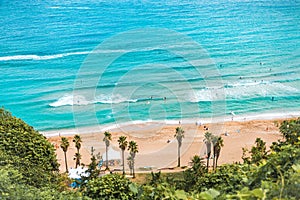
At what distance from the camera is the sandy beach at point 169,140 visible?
27.3m

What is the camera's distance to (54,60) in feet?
153

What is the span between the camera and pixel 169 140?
30469 millimetres

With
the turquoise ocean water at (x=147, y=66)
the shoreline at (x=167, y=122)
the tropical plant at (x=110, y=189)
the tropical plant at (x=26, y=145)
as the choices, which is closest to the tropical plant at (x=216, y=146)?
the shoreline at (x=167, y=122)

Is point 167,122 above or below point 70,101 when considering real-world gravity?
below

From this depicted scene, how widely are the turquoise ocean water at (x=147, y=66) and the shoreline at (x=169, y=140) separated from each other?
1.67 meters

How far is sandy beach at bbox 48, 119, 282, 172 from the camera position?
27266mm

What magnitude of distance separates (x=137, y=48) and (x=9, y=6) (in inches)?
1512

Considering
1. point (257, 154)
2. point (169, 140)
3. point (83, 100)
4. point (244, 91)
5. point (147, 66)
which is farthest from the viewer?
point (147, 66)

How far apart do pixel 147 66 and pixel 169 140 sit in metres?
15.8

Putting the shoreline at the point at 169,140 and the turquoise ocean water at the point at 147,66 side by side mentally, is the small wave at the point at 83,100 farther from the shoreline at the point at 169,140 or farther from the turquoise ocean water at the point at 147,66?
the shoreline at the point at 169,140

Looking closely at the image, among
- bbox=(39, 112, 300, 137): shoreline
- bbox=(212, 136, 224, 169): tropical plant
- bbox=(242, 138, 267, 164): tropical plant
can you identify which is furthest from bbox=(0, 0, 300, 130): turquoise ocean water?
bbox=(242, 138, 267, 164): tropical plant

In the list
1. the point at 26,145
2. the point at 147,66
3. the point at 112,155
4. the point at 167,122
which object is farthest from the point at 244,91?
the point at 26,145

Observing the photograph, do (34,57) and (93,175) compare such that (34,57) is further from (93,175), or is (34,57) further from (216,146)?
(93,175)

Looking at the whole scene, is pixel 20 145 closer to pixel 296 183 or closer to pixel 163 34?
pixel 296 183
